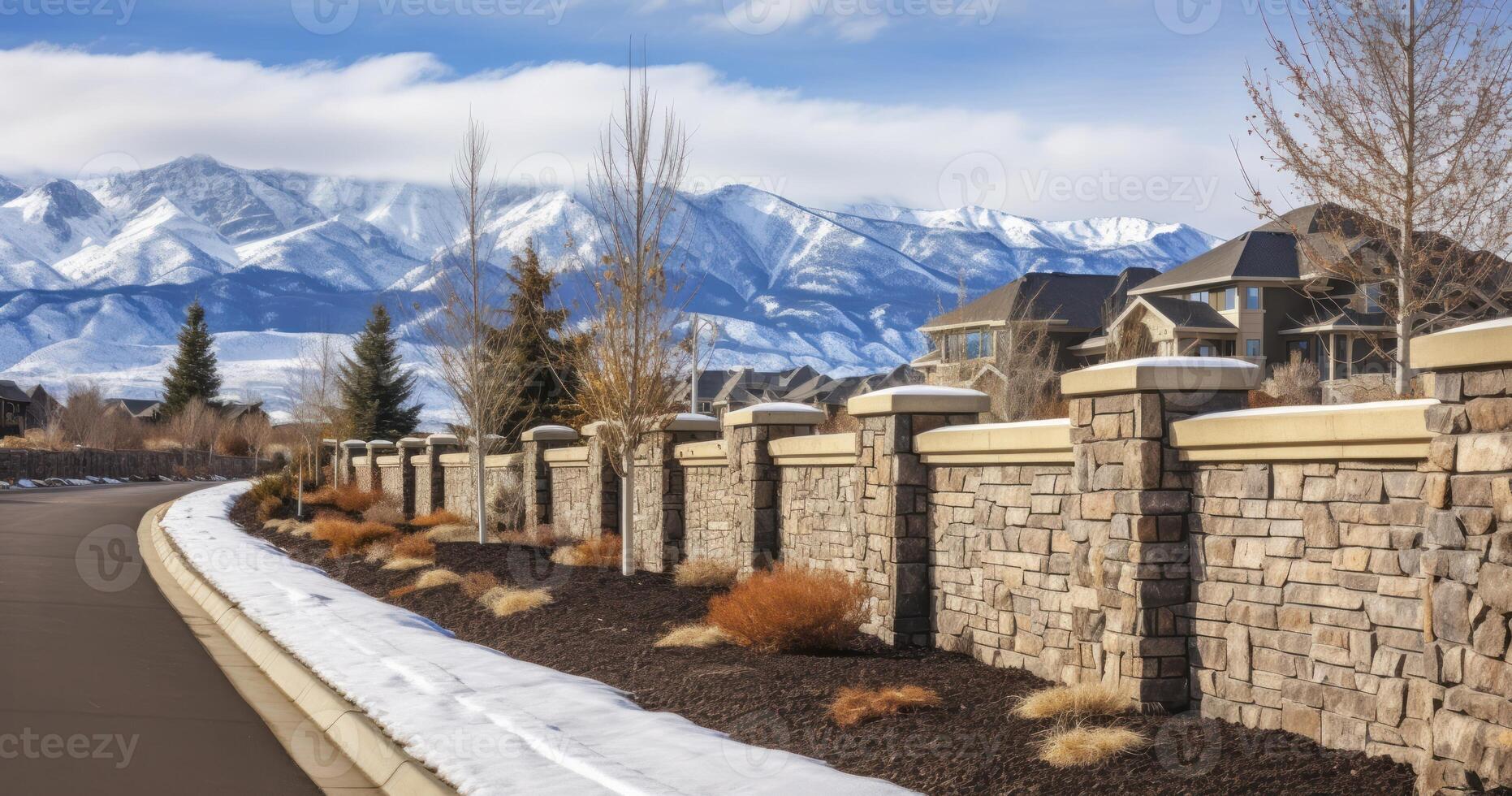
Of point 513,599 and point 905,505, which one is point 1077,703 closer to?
point 905,505

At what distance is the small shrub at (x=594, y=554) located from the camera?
16.9 metres

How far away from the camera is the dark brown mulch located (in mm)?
6160

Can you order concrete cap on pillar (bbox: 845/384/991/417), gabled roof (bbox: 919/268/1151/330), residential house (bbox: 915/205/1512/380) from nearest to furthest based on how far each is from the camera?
1. concrete cap on pillar (bbox: 845/384/991/417)
2. residential house (bbox: 915/205/1512/380)
3. gabled roof (bbox: 919/268/1151/330)

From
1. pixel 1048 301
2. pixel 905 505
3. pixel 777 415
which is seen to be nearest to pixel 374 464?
pixel 777 415

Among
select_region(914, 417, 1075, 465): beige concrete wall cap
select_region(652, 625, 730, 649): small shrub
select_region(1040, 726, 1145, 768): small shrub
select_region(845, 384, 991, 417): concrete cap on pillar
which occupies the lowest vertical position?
select_region(652, 625, 730, 649): small shrub

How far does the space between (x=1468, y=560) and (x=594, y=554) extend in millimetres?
12826

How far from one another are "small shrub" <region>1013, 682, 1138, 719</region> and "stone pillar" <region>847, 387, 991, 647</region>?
115 inches

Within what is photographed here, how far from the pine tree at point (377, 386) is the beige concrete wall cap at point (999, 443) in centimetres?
4459

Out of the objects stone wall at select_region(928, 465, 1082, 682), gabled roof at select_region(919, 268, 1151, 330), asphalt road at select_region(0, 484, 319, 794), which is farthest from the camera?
gabled roof at select_region(919, 268, 1151, 330)

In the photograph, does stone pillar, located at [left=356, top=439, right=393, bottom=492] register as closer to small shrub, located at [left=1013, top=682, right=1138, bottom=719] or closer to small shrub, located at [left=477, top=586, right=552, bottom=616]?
small shrub, located at [left=477, top=586, right=552, bottom=616]

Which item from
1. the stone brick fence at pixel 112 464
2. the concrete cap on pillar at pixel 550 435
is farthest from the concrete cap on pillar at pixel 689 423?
the stone brick fence at pixel 112 464

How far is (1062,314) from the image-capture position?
48.0m

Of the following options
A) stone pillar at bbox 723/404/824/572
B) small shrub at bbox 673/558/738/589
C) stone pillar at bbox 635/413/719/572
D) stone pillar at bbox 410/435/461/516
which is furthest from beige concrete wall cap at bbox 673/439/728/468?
stone pillar at bbox 410/435/461/516

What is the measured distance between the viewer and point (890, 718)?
25.3 ft
